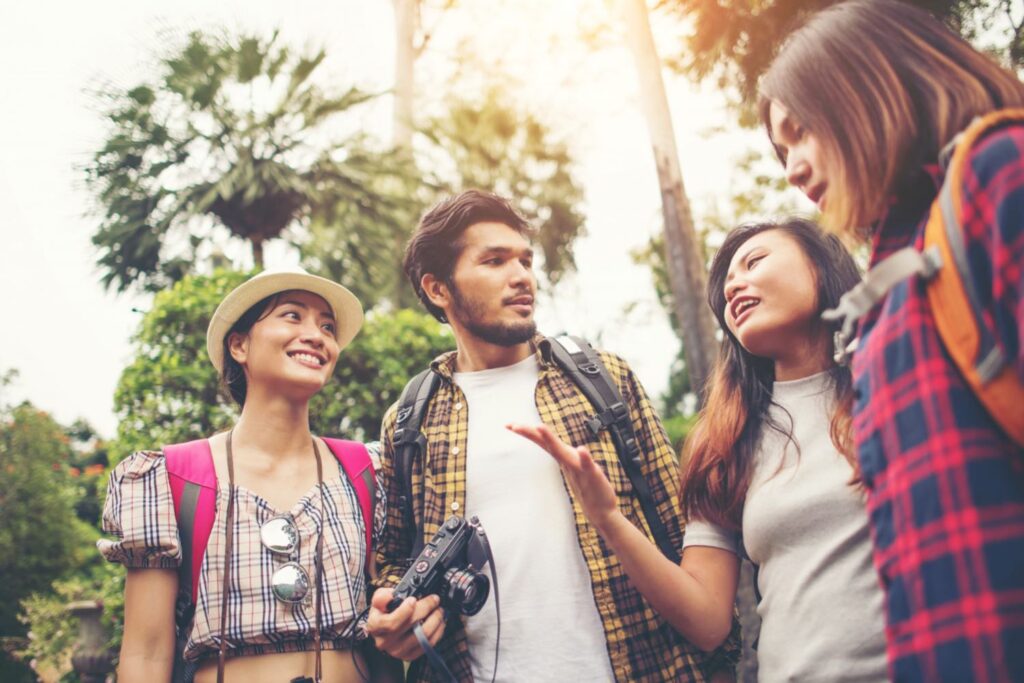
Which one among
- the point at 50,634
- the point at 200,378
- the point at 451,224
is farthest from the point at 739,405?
the point at 50,634

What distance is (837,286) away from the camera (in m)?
2.13

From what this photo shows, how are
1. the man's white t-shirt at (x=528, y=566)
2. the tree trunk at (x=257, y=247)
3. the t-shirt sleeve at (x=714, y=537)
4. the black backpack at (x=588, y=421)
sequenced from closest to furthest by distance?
the t-shirt sleeve at (x=714, y=537)
the man's white t-shirt at (x=528, y=566)
the black backpack at (x=588, y=421)
the tree trunk at (x=257, y=247)

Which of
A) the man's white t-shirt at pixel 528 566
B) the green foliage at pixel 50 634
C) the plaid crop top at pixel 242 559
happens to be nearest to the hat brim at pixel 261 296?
the plaid crop top at pixel 242 559

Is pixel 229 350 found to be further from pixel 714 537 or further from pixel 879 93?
pixel 879 93

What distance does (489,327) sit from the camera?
2.88 metres

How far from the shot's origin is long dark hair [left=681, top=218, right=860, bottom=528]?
2.13 metres

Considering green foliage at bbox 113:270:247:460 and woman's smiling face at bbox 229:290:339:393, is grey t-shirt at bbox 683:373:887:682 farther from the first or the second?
green foliage at bbox 113:270:247:460

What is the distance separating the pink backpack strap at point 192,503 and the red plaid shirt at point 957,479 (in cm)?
213

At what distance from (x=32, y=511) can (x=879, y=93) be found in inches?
349

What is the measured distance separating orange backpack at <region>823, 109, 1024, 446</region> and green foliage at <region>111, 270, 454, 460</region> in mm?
5112

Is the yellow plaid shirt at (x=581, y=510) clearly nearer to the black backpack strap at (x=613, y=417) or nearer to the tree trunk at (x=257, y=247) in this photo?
the black backpack strap at (x=613, y=417)

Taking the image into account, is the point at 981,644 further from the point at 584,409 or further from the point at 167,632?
the point at 167,632

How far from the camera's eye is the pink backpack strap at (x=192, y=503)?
246cm

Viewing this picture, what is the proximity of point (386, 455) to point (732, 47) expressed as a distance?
16.2 ft
